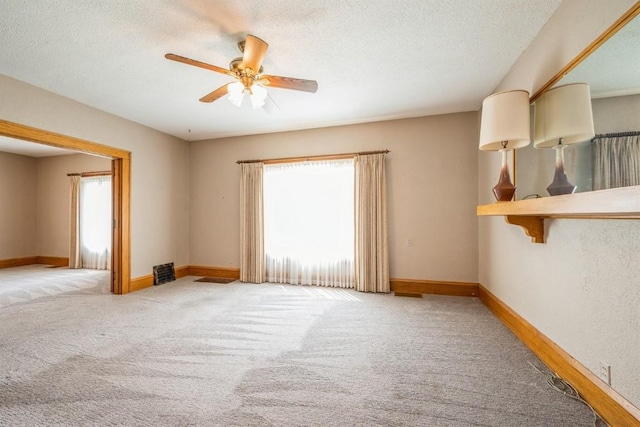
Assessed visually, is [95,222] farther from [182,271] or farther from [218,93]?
[218,93]

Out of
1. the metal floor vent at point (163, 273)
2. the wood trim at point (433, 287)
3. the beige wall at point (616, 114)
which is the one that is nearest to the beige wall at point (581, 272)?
the beige wall at point (616, 114)

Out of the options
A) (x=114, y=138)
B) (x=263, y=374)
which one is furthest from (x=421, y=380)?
(x=114, y=138)

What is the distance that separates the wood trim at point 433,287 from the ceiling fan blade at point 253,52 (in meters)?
3.31

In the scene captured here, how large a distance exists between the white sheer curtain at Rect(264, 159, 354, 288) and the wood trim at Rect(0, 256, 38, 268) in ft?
20.8

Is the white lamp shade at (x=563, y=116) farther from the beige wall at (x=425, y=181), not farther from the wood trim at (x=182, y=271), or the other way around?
the wood trim at (x=182, y=271)

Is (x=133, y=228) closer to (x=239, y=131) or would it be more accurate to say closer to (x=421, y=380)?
(x=239, y=131)

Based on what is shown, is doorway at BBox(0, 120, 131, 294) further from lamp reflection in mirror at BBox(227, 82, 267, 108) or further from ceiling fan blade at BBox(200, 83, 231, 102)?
lamp reflection in mirror at BBox(227, 82, 267, 108)

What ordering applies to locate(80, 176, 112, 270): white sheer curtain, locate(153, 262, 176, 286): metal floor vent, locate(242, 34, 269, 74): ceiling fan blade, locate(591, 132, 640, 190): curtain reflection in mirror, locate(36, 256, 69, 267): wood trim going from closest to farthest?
locate(591, 132, 640, 190): curtain reflection in mirror → locate(242, 34, 269, 74): ceiling fan blade → locate(153, 262, 176, 286): metal floor vent → locate(80, 176, 112, 270): white sheer curtain → locate(36, 256, 69, 267): wood trim

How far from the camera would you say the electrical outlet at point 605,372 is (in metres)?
1.49

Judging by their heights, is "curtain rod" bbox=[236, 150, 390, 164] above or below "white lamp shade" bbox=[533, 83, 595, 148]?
above

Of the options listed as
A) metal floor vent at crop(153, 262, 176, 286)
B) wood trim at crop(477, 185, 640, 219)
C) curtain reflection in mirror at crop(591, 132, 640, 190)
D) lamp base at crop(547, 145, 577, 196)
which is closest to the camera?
wood trim at crop(477, 185, 640, 219)

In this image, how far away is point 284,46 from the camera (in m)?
2.28

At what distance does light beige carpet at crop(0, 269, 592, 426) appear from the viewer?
1522 millimetres

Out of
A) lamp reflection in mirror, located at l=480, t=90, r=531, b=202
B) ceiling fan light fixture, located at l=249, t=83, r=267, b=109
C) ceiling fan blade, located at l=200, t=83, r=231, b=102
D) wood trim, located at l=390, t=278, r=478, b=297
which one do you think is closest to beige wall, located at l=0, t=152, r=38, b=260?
ceiling fan blade, located at l=200, t=83, r=231, b=102
